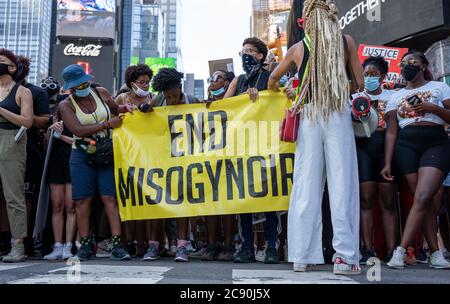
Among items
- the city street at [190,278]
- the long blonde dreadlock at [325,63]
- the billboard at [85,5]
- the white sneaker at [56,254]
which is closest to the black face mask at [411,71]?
the long blonde dreadlock at [325,63]

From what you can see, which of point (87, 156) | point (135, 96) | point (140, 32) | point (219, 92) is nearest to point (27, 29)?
point (140, 32)

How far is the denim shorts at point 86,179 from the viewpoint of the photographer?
5508mm

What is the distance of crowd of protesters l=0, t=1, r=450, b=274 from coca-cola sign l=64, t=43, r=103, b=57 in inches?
2618

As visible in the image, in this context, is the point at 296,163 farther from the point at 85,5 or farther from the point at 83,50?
the point at 85,5

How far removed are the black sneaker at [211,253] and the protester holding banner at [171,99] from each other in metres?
0.23

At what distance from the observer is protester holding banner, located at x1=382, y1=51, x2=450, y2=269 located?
479 centimetres

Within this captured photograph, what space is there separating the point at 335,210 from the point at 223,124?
2.11 metres

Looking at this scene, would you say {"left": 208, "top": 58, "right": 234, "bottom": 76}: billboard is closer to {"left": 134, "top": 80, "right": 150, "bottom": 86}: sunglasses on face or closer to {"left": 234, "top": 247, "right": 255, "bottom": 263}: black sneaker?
{"left": 134, "top": 80, "right": 150, "bottom": 86}: sunglasses on face

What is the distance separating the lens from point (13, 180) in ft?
18.4

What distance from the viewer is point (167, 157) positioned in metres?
5.83

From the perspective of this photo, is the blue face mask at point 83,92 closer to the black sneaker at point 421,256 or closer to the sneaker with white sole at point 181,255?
the sneaker with white sole at point 181,255

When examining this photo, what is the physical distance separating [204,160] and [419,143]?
2171 mm
